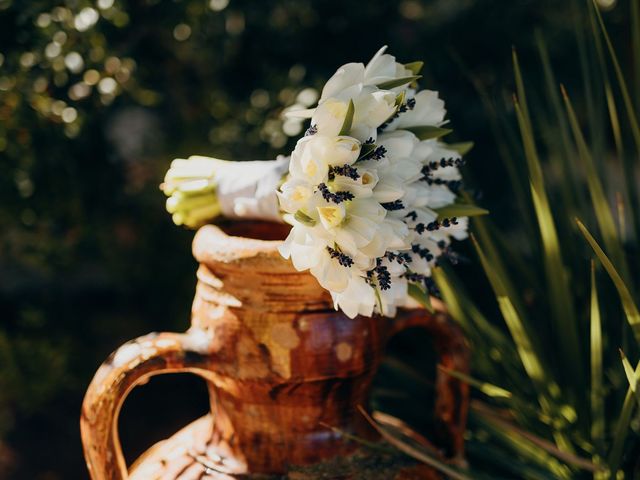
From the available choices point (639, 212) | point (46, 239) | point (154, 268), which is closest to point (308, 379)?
point (639, 212)

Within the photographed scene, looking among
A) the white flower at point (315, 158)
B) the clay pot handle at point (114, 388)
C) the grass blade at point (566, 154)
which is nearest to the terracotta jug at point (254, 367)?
the clay pot handle at point (114, 388)

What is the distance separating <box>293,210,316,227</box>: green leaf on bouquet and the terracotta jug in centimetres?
8

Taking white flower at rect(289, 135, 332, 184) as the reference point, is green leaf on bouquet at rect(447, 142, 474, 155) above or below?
above

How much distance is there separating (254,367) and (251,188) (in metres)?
0.19

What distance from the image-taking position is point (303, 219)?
57 cm

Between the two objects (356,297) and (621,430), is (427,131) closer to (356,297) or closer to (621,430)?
(356,297)

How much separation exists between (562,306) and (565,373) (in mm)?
120

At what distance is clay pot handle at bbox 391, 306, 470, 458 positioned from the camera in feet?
2.58

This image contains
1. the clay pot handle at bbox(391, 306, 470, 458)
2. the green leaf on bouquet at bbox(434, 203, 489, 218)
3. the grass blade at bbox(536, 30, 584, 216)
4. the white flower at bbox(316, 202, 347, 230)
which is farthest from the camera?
the grass blade at bbox(536, 30, 584, 216)

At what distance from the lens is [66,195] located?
1269mm

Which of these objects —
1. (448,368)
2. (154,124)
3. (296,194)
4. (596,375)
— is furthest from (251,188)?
(154,124)

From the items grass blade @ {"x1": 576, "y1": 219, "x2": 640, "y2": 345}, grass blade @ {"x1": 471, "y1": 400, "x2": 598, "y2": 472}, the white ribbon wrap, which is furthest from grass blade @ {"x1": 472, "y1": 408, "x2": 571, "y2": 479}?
the white ribbon wrap

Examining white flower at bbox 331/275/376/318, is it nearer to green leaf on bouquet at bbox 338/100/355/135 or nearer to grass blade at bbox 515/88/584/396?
green leaf on bouquet at bbox 338/100/355/135

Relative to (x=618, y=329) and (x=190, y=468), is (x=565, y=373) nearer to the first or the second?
(x=618, y=329)
